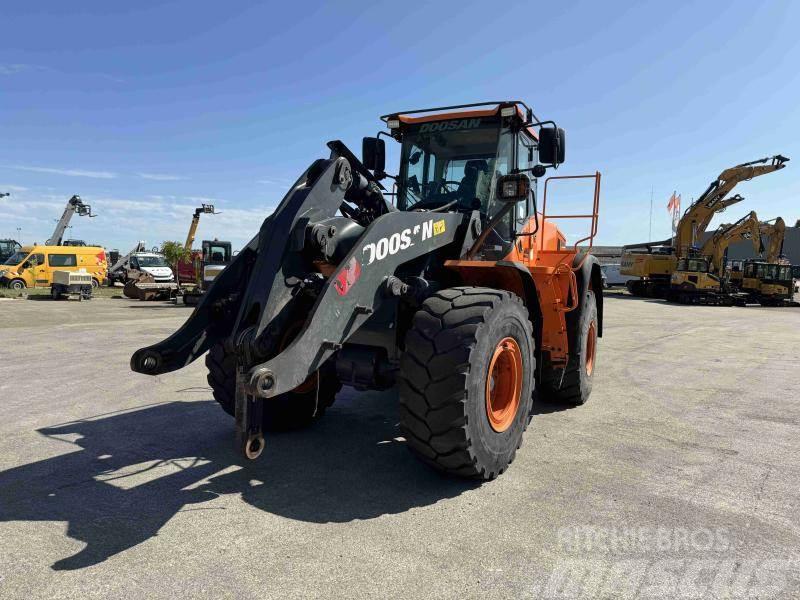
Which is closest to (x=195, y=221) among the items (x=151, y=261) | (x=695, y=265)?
(x=151, y=261)

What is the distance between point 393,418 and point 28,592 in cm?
346

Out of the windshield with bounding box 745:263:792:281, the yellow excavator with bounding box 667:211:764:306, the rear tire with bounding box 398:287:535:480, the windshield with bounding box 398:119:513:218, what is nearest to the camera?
the rear tire with bounding box 398:287:535:480

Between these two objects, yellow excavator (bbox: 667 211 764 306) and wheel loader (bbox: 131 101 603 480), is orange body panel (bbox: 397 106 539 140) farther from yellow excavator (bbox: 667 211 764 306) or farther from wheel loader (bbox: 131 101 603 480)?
yellow excavator (bbox: 667 211 764 306)

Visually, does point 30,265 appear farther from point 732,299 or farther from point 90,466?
point 732,299

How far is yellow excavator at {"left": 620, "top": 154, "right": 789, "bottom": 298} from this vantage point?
2678cm

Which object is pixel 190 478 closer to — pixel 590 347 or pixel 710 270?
pixel 590 347

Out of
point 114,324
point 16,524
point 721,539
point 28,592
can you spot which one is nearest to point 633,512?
point 721,539

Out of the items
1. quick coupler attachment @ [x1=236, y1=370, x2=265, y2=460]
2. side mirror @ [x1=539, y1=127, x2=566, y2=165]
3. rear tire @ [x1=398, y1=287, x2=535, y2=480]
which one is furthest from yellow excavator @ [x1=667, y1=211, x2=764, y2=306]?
quick coupler attachment @ [x1=236, y1=370, x2=265, y2=460]

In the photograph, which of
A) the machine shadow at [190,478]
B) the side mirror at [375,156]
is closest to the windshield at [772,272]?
the side mirror at [375,156]

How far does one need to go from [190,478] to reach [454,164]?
3.64 m

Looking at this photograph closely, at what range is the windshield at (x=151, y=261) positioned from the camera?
→ 30531 mm

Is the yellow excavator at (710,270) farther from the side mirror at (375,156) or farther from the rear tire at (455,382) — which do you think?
the rear tire at (455,382)

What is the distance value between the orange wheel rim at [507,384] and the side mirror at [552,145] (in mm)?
1877

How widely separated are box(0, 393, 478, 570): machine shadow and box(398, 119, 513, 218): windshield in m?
2.24
